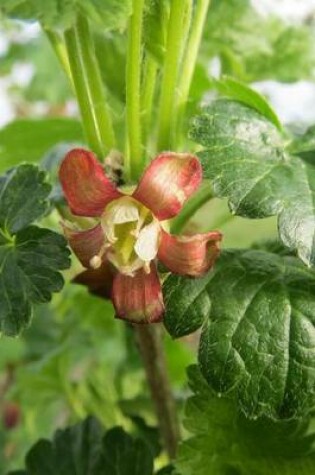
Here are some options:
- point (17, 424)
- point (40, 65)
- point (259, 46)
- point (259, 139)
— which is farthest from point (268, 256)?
point (40, 65)

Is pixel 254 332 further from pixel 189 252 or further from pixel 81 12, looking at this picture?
pixel 81 12

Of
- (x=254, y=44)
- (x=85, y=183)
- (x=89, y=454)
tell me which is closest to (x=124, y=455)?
(x=89, y=454)

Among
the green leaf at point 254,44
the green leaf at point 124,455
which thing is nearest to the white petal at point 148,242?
the green leaf at point 124,455

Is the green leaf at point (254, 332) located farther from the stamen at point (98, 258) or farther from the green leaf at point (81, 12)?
the green leaf at point (81, 12)

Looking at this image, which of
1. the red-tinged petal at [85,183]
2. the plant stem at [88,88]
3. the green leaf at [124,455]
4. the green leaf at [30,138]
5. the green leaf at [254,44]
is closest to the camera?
the red-tinged petal at [85,183]

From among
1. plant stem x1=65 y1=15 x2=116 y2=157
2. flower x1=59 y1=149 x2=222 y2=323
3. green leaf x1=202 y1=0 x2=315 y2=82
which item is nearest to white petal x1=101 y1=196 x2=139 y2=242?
flower x1=59 y1=149 x2=222 y2=323

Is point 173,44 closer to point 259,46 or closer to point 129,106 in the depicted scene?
point 129,106
